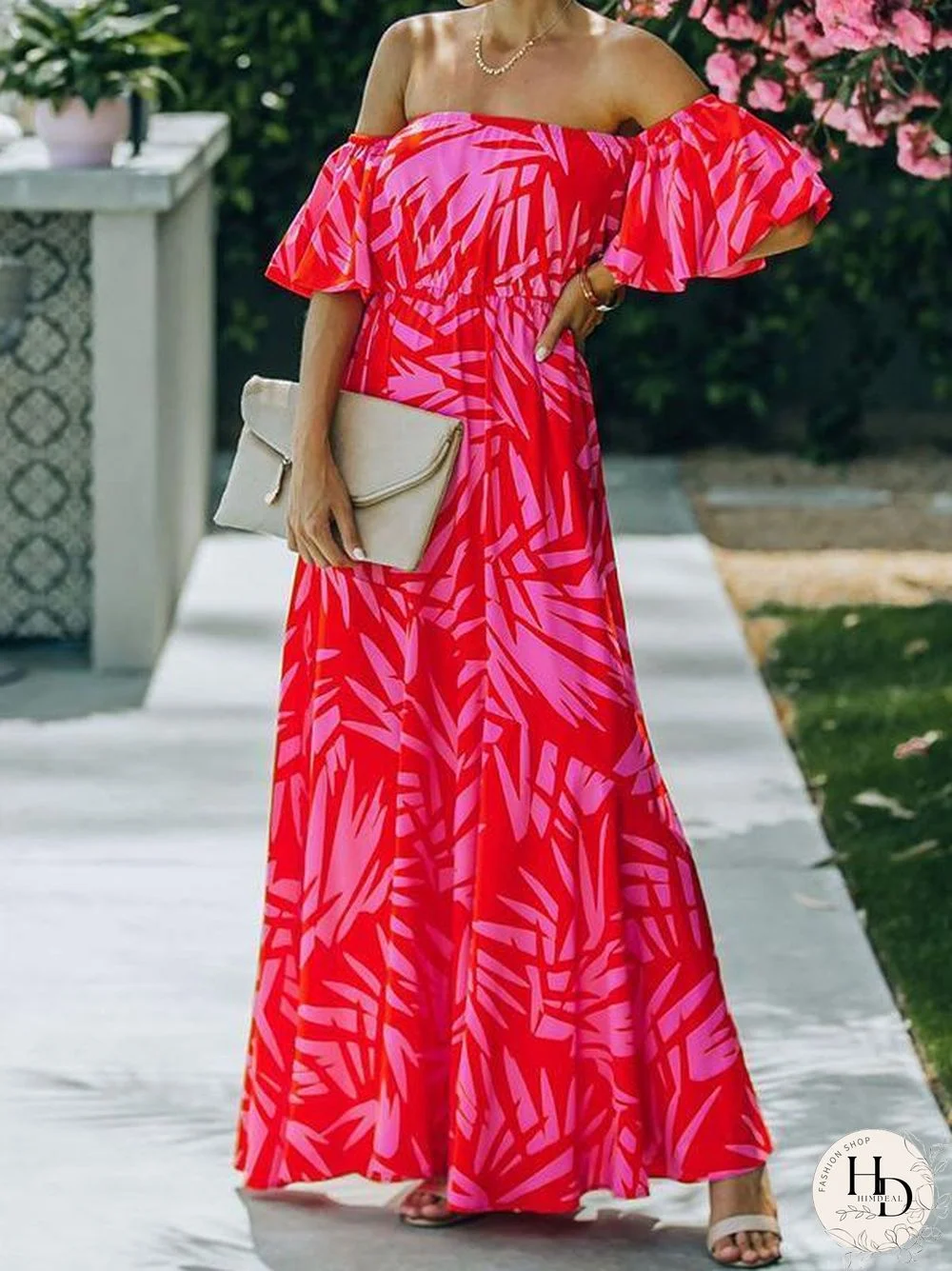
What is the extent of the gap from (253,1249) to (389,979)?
0.37 metres

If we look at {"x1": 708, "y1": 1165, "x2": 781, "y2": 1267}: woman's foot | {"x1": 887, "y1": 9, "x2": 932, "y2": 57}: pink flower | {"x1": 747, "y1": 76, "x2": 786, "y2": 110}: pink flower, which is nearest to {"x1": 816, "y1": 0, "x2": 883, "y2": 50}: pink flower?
{"x1": 887, "y1": 9, "x2": 932, "y2": 57}: pink flower

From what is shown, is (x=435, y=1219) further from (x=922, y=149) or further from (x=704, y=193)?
(x=922, y=149)

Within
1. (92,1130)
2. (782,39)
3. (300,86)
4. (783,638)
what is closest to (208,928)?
(92,1130)

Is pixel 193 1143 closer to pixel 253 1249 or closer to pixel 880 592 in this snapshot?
pixel 253 1249

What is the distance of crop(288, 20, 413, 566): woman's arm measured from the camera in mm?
3350

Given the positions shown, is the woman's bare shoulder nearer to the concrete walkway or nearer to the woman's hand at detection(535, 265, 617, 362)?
the woman's hand at detection(535, 265, 617, 362)

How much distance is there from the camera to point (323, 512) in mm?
3373

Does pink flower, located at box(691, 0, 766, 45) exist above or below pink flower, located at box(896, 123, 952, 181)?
above

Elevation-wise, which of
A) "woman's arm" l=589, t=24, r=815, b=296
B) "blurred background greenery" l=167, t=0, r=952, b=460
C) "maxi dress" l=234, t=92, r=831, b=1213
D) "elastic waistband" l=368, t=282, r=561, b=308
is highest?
"woman's arm" l=589, t=24, r=815, b=296

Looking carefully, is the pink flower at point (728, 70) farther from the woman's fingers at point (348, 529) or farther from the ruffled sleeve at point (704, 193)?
the woman's fingers at point (348, 529)

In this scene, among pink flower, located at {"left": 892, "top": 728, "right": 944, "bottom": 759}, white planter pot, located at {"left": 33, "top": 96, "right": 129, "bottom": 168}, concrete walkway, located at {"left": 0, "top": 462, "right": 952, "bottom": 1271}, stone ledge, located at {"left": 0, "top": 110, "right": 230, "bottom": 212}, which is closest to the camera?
concrete walkway, located at {"left": 0, "top": 462, "right": 952, "bottom": 1271}

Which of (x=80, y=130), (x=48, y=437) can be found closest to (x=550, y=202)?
(x=80, y=130)

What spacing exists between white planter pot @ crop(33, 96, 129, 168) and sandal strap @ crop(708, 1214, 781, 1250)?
13.1 ft

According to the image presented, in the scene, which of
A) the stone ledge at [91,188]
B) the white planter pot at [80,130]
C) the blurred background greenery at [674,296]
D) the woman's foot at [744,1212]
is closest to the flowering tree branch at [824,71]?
the woman's foot at [744,1212]
